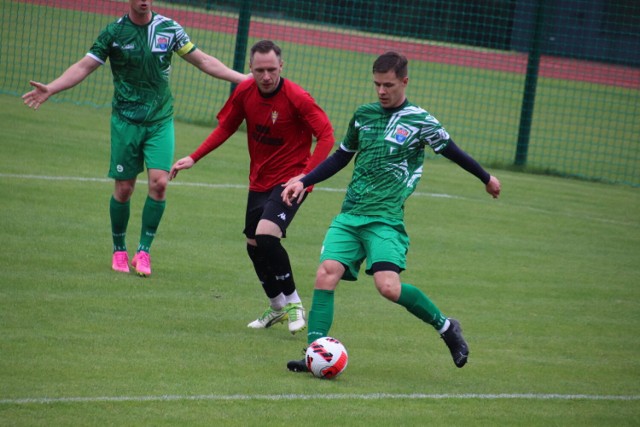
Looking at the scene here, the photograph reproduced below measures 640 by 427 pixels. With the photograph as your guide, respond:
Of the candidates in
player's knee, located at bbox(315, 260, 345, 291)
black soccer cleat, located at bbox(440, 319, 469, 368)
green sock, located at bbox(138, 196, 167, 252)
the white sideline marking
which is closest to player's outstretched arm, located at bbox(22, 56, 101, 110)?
green sock, located at bbox(138, 196, 167, 252)

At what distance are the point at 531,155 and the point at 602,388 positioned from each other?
13.9 metres

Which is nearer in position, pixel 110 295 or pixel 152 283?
pixel 110 295

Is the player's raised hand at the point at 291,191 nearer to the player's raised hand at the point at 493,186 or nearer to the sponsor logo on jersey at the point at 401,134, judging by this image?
the sponsor logo on jersey at the point at 401,134

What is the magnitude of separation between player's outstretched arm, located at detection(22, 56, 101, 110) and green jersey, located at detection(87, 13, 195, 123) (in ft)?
0.40

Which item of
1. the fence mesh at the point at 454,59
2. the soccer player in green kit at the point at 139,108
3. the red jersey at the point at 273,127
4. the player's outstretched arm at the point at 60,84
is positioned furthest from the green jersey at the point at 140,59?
the fence mesh at the point at 454,59

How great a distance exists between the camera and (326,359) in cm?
618

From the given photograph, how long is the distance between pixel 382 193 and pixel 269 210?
1032mm

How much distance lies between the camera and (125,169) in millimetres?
8766

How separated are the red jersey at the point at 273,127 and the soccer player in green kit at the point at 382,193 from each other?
789 mm

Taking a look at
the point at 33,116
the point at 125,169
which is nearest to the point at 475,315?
the point at 125,169

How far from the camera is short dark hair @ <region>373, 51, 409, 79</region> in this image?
646 cm

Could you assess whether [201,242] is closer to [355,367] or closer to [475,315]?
[475,315]

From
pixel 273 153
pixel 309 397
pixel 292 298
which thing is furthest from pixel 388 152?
pixel 309 397

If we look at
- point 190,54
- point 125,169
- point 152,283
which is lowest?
point 152,283
